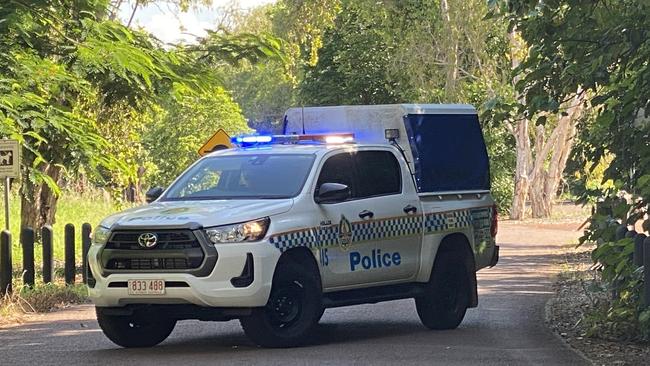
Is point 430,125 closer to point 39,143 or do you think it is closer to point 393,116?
point 393,116

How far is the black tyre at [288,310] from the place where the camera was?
11781 mm

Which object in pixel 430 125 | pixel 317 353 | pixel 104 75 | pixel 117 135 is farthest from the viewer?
pixel 117 135

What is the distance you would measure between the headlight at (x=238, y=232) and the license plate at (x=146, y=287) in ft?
1.94

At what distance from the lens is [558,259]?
28.3m

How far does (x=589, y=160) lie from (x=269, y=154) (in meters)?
3.84

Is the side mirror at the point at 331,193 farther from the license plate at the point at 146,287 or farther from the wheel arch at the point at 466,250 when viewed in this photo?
the wheel arch at the point at 466,250

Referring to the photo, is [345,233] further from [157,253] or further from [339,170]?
[157,253]

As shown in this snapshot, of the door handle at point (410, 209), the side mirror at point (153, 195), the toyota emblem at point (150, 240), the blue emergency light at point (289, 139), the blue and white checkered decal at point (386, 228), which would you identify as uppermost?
the blue emergency light at point (289, 139)

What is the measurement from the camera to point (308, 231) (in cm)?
1227

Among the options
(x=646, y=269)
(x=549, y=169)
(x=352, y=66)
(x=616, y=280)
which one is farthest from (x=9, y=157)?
(x=352, y=66)

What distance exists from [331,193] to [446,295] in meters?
2.49

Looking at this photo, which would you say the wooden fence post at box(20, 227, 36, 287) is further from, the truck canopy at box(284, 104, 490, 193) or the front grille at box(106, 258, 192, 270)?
the front grille at box(106, 258, 192, 270)

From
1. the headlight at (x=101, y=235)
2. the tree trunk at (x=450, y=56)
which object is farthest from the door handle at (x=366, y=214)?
the tree trunk at (x=450, y=56)

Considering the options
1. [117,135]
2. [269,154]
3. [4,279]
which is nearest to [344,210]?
[269,154]
